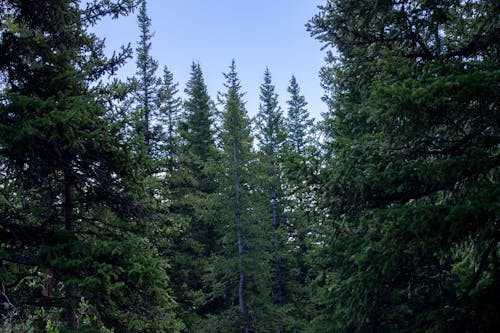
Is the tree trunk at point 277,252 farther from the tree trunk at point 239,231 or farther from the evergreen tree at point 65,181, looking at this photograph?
the evergreen tree at point 65,181

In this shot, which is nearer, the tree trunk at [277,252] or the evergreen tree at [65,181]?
the evergreen tree at [65,181]

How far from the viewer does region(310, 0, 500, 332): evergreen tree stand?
4297mm

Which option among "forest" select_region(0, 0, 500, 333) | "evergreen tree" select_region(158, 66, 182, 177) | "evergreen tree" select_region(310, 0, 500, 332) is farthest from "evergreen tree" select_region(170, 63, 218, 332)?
"evergreen tree" select_region(310, 0, 500, 332)

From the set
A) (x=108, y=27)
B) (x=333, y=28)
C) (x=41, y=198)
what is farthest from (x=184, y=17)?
Answer: (x=333, y=28)

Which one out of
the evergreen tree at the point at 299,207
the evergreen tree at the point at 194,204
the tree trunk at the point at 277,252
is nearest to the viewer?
the evergreen tree at the point at 299,207

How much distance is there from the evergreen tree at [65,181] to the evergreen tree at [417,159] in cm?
389

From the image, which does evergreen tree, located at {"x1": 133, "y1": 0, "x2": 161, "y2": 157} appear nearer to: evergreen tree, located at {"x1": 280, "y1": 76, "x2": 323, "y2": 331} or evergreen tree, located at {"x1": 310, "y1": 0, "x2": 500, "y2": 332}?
evergreen tree, located at {"x1": 280, "y1": 76, "x2": 323, "y2": 331}

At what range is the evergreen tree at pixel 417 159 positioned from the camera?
4.30 meters

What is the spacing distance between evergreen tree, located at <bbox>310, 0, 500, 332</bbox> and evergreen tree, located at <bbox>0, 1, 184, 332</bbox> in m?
3.89

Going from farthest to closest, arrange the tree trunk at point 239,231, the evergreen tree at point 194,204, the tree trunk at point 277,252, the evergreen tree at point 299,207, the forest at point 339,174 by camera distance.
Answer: the tree trunk at point 277,252, the evergreen tree at point 194,204, the tree trunk at point 239,231, the evergreen tree at point 299,207, the forest at point 339,174

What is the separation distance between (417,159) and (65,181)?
23.5 ft

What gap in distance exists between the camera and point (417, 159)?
226 inches

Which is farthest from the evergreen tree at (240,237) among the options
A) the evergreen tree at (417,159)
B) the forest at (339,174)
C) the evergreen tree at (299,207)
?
the evergreen tree at (417,159)

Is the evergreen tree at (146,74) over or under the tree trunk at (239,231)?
over
